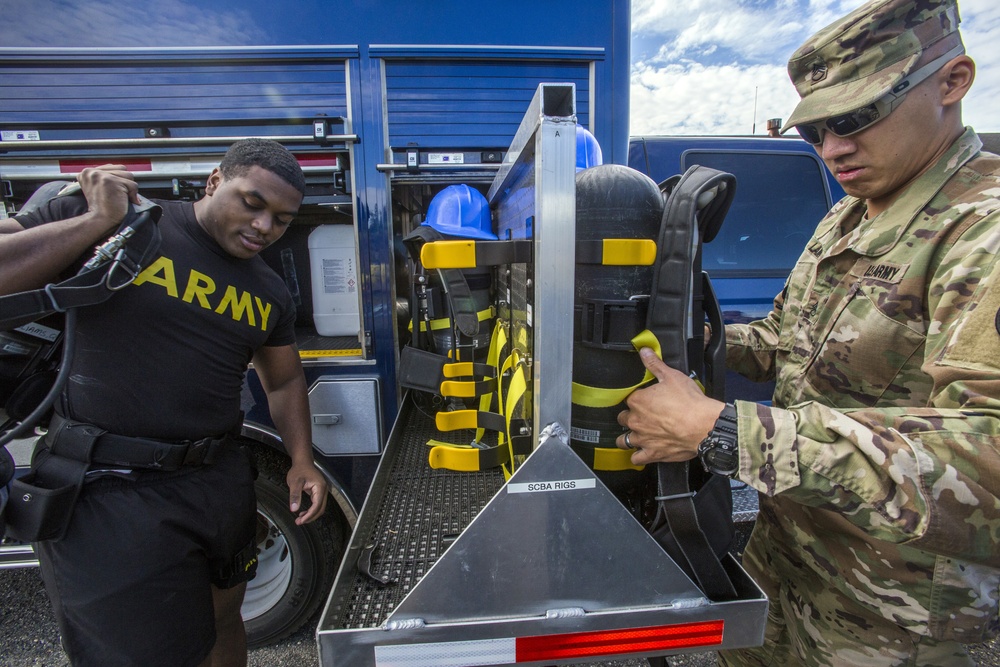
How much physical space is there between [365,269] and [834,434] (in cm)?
180

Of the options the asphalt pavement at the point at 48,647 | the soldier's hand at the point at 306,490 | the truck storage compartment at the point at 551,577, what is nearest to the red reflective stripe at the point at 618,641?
the truck storage compartment at the point at 551,577

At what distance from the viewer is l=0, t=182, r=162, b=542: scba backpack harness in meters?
1.12

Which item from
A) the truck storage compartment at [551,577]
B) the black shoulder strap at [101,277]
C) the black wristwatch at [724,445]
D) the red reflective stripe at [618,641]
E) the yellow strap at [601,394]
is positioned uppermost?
the black shoulder strap at [101,277]

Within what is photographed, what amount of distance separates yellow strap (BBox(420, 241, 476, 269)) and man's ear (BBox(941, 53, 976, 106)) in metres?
1.10

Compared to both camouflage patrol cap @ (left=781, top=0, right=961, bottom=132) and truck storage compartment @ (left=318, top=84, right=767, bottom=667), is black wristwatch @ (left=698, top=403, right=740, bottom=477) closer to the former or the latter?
truck storage compartment @ (left=318, top=84, right=767, bottom=667)

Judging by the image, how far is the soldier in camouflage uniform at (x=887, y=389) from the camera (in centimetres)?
81

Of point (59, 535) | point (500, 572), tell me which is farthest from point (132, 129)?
point (500, 572)

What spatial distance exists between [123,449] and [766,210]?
2.97 m

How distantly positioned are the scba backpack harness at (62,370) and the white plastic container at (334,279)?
0.94m

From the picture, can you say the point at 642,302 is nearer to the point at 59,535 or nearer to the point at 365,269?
the point at 365,269

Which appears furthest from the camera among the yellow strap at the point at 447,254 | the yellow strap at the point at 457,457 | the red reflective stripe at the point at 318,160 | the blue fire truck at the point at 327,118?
the red reflective stripe at the point at 318,160

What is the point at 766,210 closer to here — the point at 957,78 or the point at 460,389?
the point at 957,78

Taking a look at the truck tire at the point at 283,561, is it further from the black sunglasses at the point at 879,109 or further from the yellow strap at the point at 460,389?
the black sunglasses at the point at 879,109

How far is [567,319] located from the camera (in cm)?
95
